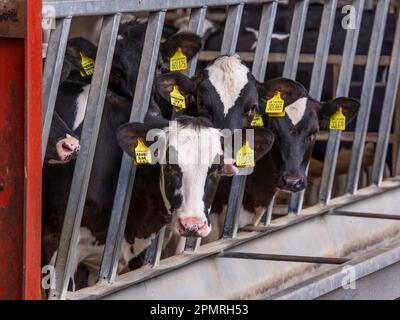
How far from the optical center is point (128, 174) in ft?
17.3

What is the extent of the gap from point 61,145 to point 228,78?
4.68ft

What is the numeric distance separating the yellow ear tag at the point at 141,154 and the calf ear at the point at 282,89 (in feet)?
3.89

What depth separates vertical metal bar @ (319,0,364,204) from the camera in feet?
22.5

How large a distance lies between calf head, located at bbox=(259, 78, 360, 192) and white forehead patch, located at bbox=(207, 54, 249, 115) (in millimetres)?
224

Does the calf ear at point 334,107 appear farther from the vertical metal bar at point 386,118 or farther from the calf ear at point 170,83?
the calf ear at point 170,83

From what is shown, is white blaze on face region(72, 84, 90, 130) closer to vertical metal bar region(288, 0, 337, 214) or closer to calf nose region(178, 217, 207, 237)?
calf nose region(178, 217, 207, 237)

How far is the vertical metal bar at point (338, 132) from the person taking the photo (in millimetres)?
6867

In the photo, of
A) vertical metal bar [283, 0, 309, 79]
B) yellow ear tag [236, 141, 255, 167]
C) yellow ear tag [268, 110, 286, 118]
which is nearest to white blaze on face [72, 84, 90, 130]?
yellow ear tag [236, 141, 255, 167]

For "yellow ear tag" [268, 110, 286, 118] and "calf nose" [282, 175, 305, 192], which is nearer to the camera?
"calf nose" [282, 175, 305, 192]

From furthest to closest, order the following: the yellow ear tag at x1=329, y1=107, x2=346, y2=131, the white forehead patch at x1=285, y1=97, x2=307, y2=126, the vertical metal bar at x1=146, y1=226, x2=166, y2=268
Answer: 1. the yellow ear tag at x1=329, y1=107, x2=346, y2=131
2. the white forehead patch at x1=285, y1=97, x2=307, y2=126
3. the vertical metal bar at x1=146, y1=226, x2=166, y2=268

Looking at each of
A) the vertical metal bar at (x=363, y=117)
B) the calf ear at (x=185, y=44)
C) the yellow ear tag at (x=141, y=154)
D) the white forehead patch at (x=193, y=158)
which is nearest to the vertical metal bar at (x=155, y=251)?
the white forehead patch at (x=193, y=158)

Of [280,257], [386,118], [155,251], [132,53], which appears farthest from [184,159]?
[386,118]

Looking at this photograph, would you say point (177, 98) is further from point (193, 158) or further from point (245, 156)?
point (193, 158)
